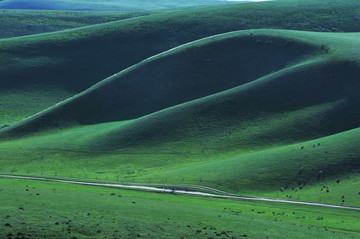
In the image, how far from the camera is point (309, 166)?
10250 centimetres

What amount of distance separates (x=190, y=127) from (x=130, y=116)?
3093 cm

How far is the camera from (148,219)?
59844 millimetres

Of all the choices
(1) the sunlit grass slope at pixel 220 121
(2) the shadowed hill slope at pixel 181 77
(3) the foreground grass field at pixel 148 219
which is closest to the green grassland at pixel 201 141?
(3) the foreground grass field at pixel 148 219

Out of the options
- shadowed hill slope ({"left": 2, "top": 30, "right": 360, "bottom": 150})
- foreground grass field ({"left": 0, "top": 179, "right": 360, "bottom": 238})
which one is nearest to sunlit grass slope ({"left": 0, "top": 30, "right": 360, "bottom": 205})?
shadowed hill slope ({"left": 2, "top": 30, "right": 360, "bottom": 150})

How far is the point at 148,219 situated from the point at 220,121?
80.7 metres

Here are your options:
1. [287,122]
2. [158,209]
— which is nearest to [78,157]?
[287,122]

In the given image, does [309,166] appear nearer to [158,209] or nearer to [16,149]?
[158,209]

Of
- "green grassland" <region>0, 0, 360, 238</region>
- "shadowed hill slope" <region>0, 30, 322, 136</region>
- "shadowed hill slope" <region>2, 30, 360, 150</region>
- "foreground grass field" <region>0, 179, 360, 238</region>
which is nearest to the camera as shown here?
"foreground grass field" <region>0, 179, 360, 238</region>

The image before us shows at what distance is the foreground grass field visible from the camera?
172 ft

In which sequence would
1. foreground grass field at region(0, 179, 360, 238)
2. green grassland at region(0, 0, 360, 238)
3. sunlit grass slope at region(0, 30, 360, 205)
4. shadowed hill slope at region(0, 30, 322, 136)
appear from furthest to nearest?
shadowed hill slope at region(0, 30, 322, 136)
sunlit grass slope at region(0, 30, 360, 205)
green grassland at region(0, 0, 360, 238)
foreground grass field at region(0, 179, 360, 238)

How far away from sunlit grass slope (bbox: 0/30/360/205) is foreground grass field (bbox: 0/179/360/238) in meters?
17.4

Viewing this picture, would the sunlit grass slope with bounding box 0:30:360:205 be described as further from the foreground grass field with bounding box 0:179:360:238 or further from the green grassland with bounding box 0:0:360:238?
the foreground grass field with bounding box 0:179:360:238

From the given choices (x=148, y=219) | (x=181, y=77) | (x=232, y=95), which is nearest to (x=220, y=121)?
(x=232, y=95)

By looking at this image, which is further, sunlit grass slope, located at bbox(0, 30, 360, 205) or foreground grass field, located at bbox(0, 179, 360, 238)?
sunlit grass slope, located at bbox(0, 30, 360, 205)
